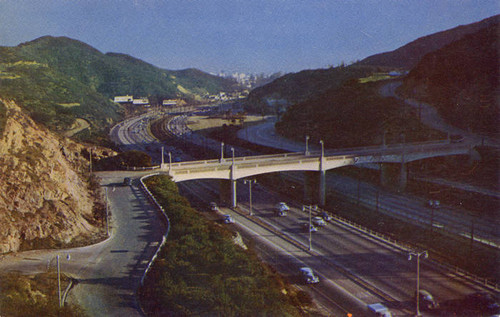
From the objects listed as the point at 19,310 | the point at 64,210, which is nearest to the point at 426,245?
the point at 64,210

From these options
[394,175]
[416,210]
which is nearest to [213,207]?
[416,210]

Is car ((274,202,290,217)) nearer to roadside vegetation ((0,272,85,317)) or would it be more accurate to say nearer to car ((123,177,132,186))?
car ((123,177,132,186))

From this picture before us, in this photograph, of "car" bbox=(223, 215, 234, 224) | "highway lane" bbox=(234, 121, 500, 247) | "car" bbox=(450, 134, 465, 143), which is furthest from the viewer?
"car" bbox=(450, 134, 465, 143)

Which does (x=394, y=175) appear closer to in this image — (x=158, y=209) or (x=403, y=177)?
(x=403, y=177)

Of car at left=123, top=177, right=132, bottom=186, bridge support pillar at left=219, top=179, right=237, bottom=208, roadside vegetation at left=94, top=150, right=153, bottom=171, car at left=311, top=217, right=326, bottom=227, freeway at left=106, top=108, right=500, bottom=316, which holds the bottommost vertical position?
freeway at left=106, top=108, right=500, bottom=316

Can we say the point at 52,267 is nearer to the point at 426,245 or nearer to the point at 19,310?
the point at 19,310

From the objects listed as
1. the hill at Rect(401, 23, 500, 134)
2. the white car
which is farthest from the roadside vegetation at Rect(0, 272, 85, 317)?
the hill at Rect(401, 23, 500, 134)
